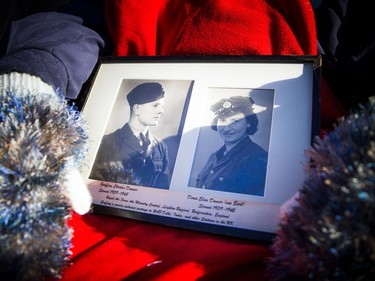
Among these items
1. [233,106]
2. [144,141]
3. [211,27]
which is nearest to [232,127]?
[233,106]

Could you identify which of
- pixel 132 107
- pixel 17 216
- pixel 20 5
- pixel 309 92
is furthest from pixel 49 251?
pixel 20 5

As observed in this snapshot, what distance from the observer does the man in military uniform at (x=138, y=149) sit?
0.48 m

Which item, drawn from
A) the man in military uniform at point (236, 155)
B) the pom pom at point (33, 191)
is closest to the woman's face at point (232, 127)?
the man in military uniform at point (236, 155)

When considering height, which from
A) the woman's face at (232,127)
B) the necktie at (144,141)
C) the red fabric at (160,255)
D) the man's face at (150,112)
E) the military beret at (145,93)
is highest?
the military beret at (145,93)

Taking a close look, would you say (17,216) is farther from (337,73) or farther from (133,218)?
(337,73)

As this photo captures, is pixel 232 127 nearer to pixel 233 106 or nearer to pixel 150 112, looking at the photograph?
pixel 233 106

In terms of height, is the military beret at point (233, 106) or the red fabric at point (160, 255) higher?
the military beret at point (233, 106)

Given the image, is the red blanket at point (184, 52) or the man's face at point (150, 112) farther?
the man's face at point (150, 112)

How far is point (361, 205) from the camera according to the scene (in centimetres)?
25

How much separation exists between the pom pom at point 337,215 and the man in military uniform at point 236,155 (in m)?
0.11

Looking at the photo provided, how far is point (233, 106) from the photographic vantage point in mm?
488

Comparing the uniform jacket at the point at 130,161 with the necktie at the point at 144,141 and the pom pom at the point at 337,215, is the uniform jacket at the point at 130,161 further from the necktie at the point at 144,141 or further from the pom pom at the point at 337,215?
the pom pom at the point at 337,215

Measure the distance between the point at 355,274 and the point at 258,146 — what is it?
221mm

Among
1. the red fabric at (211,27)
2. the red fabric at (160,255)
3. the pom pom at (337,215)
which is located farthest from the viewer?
the red fabric at (211,27)
